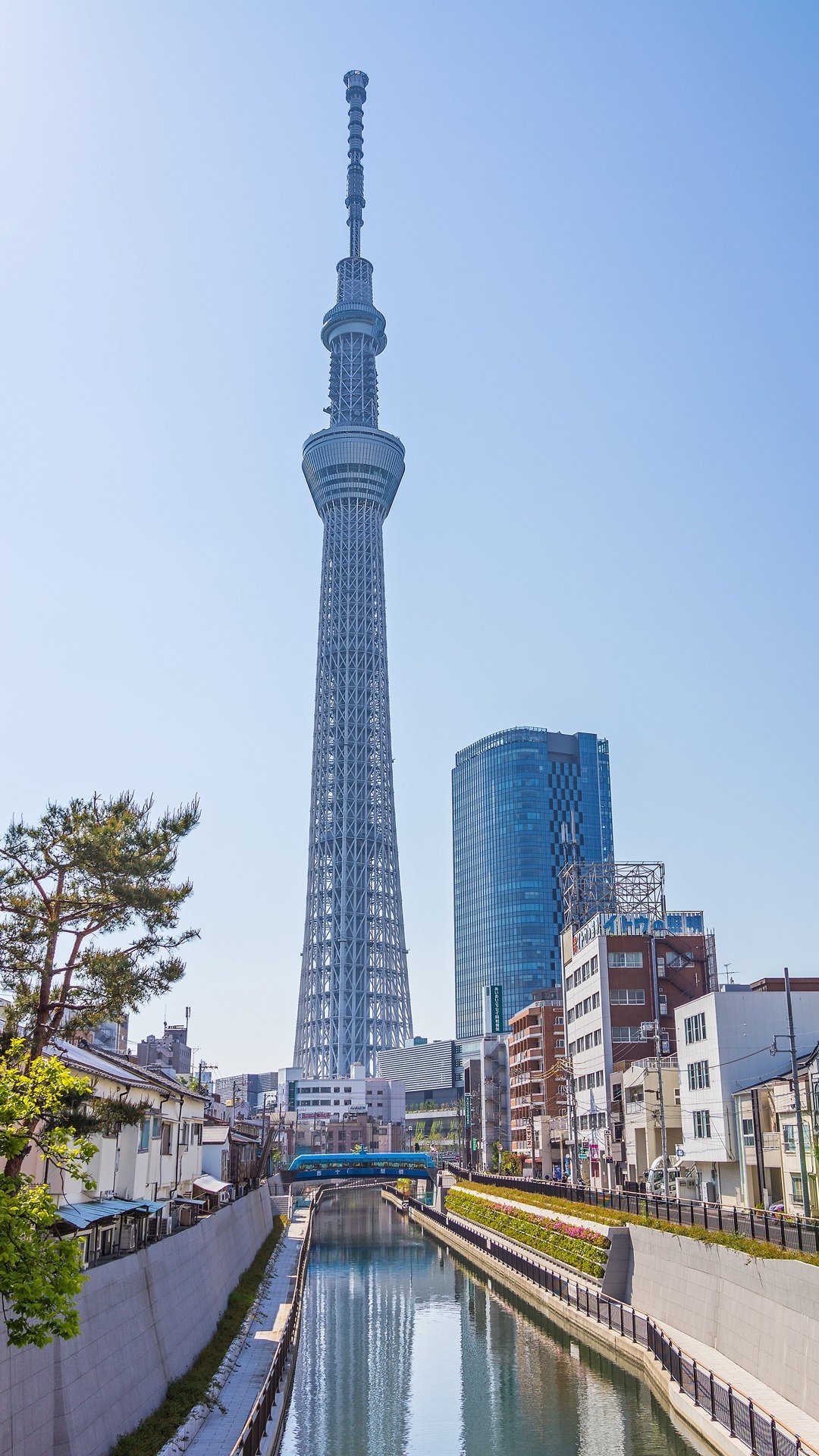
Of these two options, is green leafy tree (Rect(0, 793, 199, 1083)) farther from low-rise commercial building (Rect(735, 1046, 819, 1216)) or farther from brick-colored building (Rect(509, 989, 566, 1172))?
brick-colored building (Rect(509, 989, 566, 1172))

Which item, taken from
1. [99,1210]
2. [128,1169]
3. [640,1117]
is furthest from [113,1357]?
[640,1117]

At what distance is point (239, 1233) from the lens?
55.1 m

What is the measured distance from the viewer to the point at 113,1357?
79.6 feet

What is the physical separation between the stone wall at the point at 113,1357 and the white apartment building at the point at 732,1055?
24.1 meters

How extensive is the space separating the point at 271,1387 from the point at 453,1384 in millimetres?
10860

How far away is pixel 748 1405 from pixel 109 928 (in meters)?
17.6

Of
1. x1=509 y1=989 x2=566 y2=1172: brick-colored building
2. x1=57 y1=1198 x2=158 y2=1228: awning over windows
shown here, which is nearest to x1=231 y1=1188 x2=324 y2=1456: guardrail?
x1=57 y1=1198 x2=158 y2=1228: awning over windows

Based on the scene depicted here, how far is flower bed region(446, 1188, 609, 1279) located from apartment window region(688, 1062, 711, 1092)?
8.89 meters

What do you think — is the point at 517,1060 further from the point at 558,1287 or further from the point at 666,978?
the point at 558,1287

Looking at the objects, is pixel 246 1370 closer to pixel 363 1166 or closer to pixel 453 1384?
A: pixel 453 1384

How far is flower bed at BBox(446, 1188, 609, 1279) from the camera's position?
154 ft

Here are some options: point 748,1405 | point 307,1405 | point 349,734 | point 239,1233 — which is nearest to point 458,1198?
point 239,1233

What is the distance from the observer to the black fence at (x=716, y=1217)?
30.9 meters

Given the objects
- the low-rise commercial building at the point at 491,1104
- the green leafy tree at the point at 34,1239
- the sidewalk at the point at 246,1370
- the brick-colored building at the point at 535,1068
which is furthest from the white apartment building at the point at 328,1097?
the green leafy tree at the point at 34,1239
